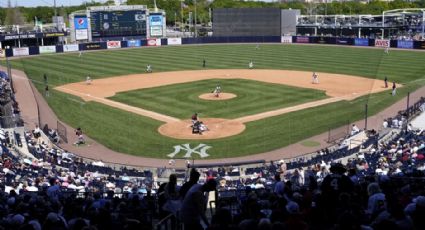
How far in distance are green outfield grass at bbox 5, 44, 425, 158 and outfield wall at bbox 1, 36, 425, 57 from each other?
461cm

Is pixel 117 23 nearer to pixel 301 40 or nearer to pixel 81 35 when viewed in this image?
pixel 81 35

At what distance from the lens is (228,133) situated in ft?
90.7

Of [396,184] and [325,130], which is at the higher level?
[396,184]

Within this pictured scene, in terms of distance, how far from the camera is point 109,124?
99.1 ft

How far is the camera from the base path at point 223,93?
28.9 metres

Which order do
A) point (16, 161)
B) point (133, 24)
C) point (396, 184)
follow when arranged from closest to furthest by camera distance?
point (396, 184)
point (16, 161)
point (133, 24)

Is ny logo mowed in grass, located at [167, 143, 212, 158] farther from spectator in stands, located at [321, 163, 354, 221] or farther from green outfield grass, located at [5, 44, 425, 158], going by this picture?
spectator in stands, located at [321, 163, 354, 221]

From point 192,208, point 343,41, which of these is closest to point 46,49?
point 343,41

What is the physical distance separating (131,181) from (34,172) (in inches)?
155

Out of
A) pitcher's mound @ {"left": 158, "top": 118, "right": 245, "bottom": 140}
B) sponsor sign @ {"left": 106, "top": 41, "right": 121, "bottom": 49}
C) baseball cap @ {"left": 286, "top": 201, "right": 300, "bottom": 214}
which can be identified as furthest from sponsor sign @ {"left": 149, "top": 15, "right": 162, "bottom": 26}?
baseball cap @ {"left": 286, "top": 201, "right": 300, "bottom": 214}

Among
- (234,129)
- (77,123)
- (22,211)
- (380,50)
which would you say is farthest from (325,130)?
Answer: (380,50)

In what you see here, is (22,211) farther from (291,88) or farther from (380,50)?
(380,50)

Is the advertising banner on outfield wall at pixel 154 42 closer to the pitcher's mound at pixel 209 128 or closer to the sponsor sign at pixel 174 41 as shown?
the sponsor sign at pixel 174 41

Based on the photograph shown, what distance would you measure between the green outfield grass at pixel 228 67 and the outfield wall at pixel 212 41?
181 inches
